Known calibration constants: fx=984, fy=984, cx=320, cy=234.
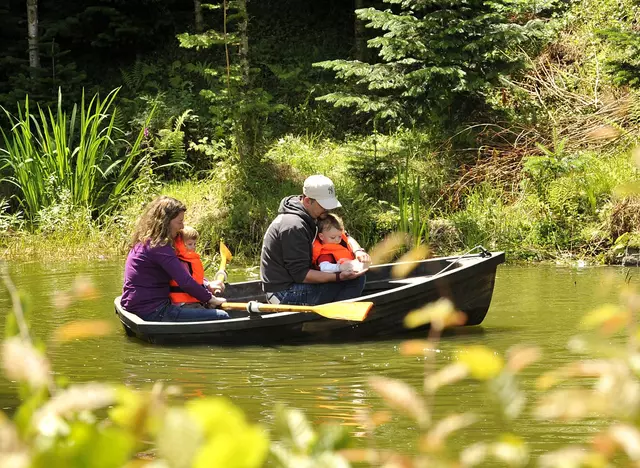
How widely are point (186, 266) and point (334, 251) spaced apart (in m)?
1.14

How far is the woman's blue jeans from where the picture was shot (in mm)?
7395

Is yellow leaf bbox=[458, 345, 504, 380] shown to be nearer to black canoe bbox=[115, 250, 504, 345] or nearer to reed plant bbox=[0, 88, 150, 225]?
black canoe bbox=[115, 250, 504, 345]

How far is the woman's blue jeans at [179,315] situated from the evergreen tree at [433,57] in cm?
519

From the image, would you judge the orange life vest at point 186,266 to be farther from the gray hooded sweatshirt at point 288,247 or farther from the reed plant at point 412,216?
the reed plant at point 412,216

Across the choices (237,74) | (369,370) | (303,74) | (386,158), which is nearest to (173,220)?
(369,370)

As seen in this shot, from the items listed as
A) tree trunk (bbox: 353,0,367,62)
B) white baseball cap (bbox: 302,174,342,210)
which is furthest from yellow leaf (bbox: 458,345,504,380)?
tree trunk (bbox: 353,0,367,62)

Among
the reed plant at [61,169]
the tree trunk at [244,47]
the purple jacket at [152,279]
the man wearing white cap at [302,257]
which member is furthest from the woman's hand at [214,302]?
the tree trunk at [244,47]

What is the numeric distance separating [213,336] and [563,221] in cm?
587

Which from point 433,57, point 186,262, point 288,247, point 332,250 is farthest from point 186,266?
point 433,57

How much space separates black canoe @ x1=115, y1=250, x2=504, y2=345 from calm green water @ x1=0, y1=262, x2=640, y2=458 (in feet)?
0.31

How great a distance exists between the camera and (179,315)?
741cm

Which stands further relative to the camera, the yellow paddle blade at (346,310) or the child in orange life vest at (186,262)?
the child in orange life vest at (186,262)

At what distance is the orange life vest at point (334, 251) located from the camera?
757 centimetres

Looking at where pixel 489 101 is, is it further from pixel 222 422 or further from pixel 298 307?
pixel 222 422
